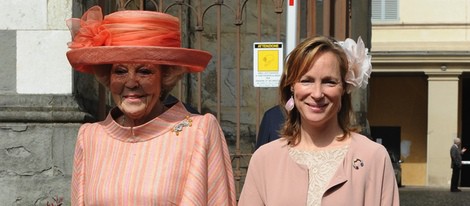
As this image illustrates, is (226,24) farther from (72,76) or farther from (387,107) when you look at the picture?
(387,107)

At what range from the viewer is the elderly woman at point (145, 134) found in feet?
11.9

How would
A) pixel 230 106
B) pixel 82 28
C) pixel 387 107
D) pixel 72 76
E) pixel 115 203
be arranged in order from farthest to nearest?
1. pixel 387 107
2. pixel 230 106
3. pixel 72 76
4. pixel 82 28
5. pixel 115 203

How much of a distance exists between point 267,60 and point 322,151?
3768 mm

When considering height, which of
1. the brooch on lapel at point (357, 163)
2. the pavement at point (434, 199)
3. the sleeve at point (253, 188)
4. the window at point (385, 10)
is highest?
the window at point (385, 10)

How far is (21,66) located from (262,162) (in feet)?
11.1

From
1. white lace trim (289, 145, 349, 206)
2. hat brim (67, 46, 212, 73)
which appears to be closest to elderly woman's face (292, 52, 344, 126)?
white lace trim (289, 145, 349, 206)

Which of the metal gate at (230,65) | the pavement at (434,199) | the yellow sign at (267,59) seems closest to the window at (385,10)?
the pavement at (434,199)

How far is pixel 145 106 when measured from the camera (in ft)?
12.2

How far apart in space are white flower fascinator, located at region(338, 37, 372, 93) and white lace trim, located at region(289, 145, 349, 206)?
0.22 m

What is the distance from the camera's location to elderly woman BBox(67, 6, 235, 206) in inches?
143

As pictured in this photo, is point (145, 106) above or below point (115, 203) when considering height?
above

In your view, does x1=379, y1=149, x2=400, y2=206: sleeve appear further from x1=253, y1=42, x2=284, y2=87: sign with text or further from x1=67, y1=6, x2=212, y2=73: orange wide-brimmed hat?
x1=253, y1=42, x2=284, y2=87: sign with text

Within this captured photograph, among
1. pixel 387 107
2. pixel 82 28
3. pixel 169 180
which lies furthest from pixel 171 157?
pixel 387 107

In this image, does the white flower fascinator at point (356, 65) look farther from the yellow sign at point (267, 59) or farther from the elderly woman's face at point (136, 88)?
the yellow sign at point (267, 59)
